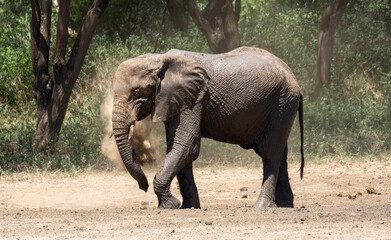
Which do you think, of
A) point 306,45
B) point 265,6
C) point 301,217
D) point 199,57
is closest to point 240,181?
point 199,57

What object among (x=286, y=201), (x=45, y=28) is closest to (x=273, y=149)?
(x=286, y=201)

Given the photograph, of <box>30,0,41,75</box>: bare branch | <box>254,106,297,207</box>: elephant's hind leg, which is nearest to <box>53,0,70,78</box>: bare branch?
<box>30,0,41,75</box>: bare branch

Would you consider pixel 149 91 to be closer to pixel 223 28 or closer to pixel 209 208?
pixel 209 208

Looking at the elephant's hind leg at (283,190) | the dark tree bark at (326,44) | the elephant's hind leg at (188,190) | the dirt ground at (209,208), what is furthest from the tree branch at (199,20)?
the elephant's hind leg at (188,190)

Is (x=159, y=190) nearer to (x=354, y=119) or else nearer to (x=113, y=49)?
(x=354, y=119)

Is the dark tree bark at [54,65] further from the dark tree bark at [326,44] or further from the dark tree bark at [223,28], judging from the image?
the dark tree bark at [326,44]

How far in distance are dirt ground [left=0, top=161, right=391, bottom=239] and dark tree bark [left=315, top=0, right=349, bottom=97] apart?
3501 millimetres

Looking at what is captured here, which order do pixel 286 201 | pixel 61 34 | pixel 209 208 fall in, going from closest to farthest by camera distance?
pixel 286 201, pixel 209 208, pixel 61 34

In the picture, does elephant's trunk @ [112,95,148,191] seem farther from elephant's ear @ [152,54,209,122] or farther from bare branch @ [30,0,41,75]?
bare branch @ [30,0,41,75]

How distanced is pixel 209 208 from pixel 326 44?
731 cm

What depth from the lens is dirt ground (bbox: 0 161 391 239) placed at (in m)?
6.34

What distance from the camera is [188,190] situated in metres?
8.38

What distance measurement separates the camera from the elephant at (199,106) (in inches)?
317

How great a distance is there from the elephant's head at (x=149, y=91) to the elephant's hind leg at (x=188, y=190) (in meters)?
0.47
